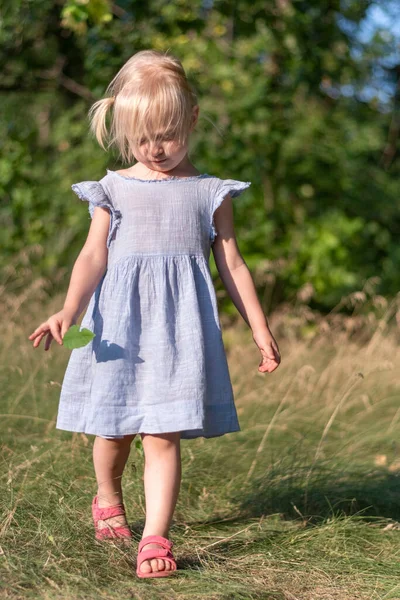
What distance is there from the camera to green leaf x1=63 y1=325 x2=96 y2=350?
248cm

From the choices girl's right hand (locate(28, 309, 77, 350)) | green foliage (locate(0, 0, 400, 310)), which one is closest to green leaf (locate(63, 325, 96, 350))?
girl's right hand (locate(28, 309, 77, 350))

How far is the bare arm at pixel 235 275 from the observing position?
274 cm

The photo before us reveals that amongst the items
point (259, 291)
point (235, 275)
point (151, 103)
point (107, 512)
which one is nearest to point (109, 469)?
point (107, 512)

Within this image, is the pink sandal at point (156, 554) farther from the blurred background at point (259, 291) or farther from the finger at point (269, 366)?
the finger at point (269, 366)

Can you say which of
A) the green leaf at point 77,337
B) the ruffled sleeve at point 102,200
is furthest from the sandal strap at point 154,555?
the ruffled sleeve at point 102,200

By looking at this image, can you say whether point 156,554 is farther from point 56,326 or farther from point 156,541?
point 56,326

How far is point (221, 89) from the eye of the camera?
7340 millimetres

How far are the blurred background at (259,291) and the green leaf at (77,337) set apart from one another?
0.58 metres

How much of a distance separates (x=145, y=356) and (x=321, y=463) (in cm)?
146

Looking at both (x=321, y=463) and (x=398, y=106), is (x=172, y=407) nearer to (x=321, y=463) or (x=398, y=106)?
(x=321, y=463)

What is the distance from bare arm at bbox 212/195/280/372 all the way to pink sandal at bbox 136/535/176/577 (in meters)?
0.61

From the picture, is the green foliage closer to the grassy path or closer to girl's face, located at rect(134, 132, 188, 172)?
the grassy path

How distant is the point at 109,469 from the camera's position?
111 inches

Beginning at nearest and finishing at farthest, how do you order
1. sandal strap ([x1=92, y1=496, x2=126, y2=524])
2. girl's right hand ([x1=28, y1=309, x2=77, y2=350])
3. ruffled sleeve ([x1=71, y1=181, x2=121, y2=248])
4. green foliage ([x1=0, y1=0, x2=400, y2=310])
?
girl's right hand ([x1=28, y1=309, x2=77, y2=350])
ruffled sleeve ([x1=71, y1=181, x2=121, y2=248])
sandal strap ([x1=92, y1=496, x2=126, y2=524])
green foliage ([x1=0, y1=0, x2=400, y2=310])
